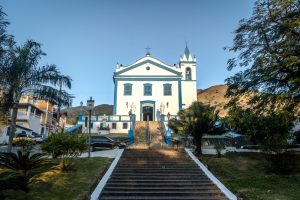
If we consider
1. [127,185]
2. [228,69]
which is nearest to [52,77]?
[127,185]

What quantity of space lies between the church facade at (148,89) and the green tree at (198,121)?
1743cm

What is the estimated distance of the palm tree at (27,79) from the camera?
1344cm

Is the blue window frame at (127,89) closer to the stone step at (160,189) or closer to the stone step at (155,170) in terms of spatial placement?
the stone step at (155,170)

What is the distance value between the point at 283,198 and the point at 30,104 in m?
38.6

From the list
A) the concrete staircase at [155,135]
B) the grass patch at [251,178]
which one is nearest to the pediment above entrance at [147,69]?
the concrete staircase at [155,135]

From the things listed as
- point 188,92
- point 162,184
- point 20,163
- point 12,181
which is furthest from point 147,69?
point 12,181

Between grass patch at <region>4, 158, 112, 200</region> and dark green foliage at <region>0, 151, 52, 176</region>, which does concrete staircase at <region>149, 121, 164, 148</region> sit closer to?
grass patch at <region>4, 158, 112, 200</region>

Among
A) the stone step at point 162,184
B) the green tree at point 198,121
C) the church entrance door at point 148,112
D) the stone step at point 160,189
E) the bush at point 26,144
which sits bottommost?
the stone step at point 160,189

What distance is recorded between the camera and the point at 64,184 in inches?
407

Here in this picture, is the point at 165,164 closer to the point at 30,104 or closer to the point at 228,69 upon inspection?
the point at 228,69

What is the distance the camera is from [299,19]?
10.9 m

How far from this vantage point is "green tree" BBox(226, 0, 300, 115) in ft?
39.8

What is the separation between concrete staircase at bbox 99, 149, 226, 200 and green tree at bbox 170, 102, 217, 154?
216cm

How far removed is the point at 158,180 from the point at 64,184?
379cm
